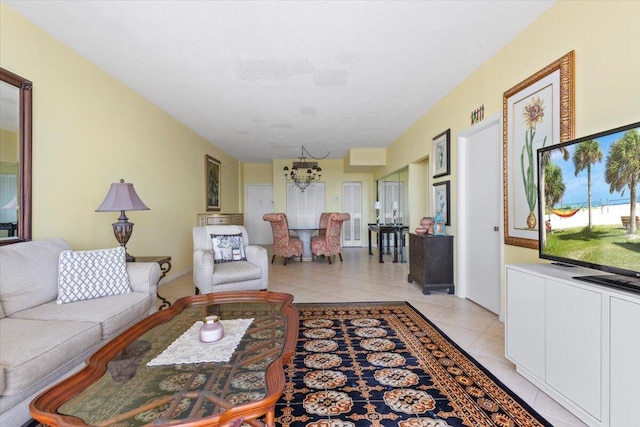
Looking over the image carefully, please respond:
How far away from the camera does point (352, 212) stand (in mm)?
→ 8773

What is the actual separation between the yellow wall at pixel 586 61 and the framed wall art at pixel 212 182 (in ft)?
16.7

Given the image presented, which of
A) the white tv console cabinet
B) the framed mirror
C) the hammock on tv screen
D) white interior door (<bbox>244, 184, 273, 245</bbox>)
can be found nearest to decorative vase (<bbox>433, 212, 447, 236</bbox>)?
the white tv console cabinet

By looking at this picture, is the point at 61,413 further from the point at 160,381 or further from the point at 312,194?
the point at 312,194

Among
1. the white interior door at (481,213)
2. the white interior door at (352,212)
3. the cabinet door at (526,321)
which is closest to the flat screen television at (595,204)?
the cabinet door at (526,321)

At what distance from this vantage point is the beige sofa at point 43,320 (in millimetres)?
1327

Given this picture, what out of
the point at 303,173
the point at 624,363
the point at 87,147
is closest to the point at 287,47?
the point at 87,147

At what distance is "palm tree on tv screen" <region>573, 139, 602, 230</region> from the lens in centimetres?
148

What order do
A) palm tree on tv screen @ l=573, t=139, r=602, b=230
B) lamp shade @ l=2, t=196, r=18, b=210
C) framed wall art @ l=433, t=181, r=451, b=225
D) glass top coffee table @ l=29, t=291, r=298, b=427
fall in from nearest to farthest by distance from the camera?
glass top coffee table @ l=29, t=291, r=298, b=427, palm tree on tv screen @ l=573, t=139, r=602, b=230, lamp shade @ l=2, t=196, r=18, b=210, framed wall art @ l=433, t=181, r=451, b=225

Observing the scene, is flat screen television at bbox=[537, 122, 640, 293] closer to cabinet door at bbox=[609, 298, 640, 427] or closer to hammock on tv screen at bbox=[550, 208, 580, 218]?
hammock on tv screen at bbox=[550, 208, 580, 218]

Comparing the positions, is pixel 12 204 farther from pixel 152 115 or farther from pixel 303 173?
pixel 303 173

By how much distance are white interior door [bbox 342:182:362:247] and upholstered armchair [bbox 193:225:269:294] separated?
5.21 meters

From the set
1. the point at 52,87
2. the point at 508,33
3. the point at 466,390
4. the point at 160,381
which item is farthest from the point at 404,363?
the point at 52,87

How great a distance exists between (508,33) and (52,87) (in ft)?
12.8

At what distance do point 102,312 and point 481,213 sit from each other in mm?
3519
